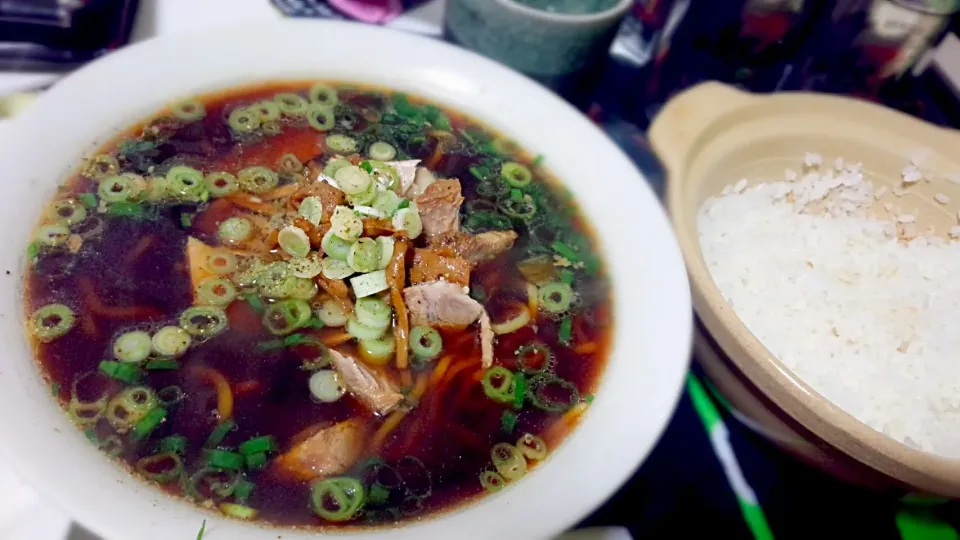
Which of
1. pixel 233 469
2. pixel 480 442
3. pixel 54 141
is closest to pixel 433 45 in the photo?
pixel 54 141

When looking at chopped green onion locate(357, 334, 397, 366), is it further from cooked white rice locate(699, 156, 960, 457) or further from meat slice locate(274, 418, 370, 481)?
Answer: cooked white rice locate(699, 156, 960, 457)

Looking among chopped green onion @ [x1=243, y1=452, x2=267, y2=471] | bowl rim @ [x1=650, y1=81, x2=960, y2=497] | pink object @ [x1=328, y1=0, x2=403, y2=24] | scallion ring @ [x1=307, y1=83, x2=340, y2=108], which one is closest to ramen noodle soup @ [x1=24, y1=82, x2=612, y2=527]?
chopped green onion @ [x1=243, y1=452, x2=267, y2=471]

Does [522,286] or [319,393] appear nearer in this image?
[319,393]

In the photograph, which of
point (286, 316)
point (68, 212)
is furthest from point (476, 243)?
point (68, 212)

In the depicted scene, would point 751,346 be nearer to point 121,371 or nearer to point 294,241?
point 294,241

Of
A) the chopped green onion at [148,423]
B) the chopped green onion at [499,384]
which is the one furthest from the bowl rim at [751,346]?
the chopped green onion at [148,423]

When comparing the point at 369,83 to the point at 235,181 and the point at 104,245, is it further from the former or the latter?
the point at 104,245
